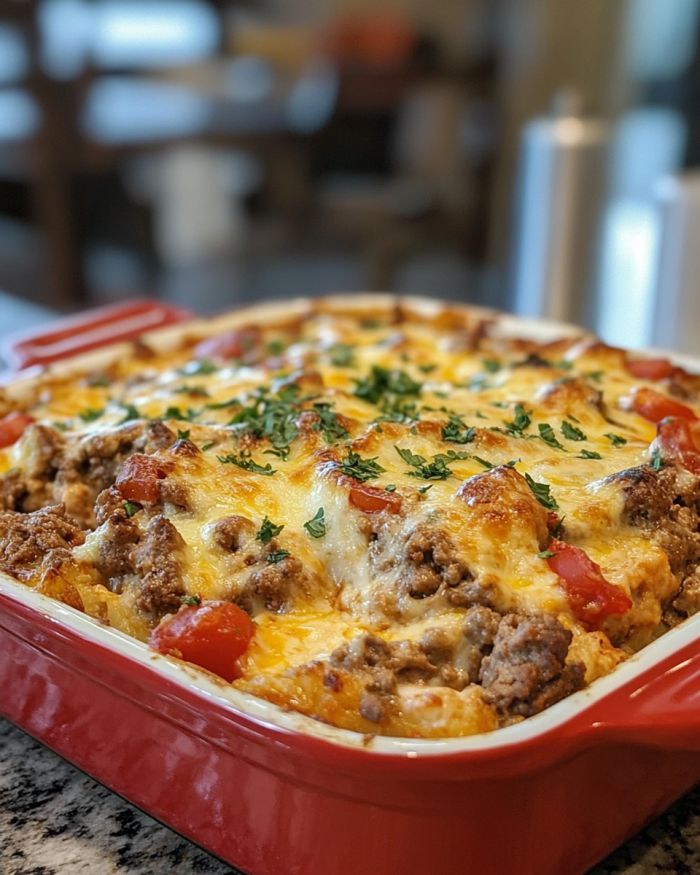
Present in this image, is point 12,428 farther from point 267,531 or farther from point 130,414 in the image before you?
point 267,531

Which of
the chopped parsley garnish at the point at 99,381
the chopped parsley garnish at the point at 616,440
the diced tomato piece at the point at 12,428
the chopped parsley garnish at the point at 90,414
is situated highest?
the chopped parsley garnish at the point at 616,440

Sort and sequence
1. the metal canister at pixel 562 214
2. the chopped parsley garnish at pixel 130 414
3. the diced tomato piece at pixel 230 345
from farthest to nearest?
the metal canister at pixel 562 214, the diced tomato piece at pixel 230 345, the chopped parsley garnish at pixel 130 414

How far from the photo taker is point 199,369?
2729 millimetres

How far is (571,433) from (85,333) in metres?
1.67

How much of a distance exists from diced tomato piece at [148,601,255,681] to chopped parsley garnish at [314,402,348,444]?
1.77 feet

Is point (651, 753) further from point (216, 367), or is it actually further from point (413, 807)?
point (216, 367)

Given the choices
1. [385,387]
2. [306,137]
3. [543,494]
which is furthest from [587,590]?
[306,137]

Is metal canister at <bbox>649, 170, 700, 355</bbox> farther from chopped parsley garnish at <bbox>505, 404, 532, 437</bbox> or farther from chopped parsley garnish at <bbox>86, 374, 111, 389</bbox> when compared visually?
chopped parsley garnish at <bbox>86, 374, 111, 389</bbox>

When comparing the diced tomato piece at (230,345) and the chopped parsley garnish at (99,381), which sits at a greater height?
the diced tomato piece at (230,345)

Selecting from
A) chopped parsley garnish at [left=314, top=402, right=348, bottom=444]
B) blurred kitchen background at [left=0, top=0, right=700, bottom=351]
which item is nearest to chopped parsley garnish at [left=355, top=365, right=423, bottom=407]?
chopped parsley garnish at [left=314, top=402, right=348, bottom=444]

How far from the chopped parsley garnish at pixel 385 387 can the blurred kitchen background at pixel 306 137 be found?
3381 mm

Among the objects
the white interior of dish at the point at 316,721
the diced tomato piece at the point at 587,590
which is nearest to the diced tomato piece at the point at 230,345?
the white interior of dish at the point at 316,721

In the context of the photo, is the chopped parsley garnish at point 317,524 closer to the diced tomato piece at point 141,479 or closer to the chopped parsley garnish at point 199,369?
the diced tomato piece at point 141,479

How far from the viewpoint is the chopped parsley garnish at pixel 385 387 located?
240 centimetres
